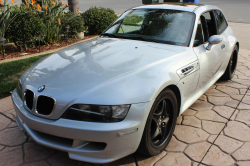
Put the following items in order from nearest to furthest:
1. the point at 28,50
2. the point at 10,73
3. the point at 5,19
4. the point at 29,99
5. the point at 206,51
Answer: the point at 29,99 → the point at 206,51 → the point at 10,73 → the point at 5,19 → the point at 28,50

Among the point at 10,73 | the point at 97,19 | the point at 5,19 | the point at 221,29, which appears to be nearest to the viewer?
the point at 221,29

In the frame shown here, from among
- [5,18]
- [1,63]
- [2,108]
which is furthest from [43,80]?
[5,18]

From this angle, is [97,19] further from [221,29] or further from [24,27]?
[221,29]

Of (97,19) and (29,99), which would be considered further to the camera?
(97,19)

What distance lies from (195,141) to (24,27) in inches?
206

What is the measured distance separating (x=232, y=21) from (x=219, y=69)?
9.24 m

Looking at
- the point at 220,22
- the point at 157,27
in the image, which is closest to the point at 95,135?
the point at 157,27

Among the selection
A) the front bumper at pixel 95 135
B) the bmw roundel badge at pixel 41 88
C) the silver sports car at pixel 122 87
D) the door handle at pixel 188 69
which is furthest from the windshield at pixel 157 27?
the bmw roundel badge at pixel 41 88

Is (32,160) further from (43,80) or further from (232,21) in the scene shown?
(232,21)

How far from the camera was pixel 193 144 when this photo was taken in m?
2.94

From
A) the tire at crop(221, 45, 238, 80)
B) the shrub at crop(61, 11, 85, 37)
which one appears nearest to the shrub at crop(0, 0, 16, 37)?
the shrub at crop(61, 11, 85, 37)

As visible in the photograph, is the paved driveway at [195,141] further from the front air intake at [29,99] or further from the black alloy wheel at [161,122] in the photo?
A: the front air intake at [29,99]

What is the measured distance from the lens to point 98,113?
2125 millimetres

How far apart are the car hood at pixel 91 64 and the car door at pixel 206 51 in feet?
1.23
